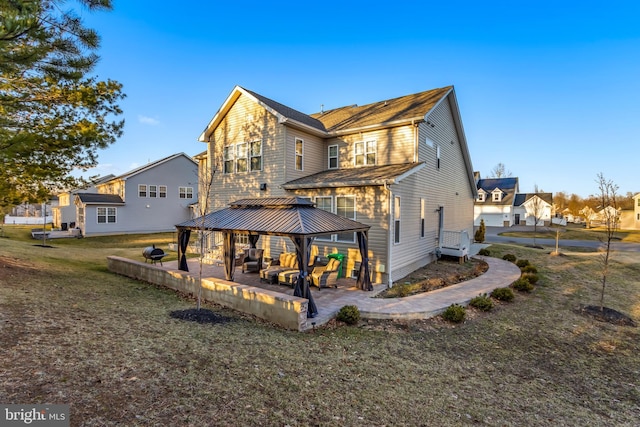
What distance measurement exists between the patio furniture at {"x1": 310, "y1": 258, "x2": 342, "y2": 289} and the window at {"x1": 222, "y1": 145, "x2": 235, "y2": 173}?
809 centimetres

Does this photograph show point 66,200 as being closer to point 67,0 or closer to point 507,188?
point 67,0

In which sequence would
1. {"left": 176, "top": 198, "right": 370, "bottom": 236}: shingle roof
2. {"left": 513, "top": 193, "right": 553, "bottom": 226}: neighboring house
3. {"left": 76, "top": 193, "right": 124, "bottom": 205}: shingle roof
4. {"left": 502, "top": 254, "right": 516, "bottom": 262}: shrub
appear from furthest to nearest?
{"left": 513, "top": 193, "right": 553, "bottom": 226}: neighboring house → {"left": 76, "top": 193, "right": 124, "bottom": 205}: shingle roof → {"left": 502, "top": 254, "right": 516, "bottom": 262}: shrub → {"left": 176, "top": 198, "right": 370, "bottom": 236}: shingle roof

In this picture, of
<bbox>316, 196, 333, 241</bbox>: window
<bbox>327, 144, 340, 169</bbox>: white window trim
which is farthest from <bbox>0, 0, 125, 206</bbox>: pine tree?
<bbox>327, 144, 340, 169</bbox>: white window trim

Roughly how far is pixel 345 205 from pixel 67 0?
31.7 ft

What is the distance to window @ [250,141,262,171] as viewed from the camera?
14.0 meters

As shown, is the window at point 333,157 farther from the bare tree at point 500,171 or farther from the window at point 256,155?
the bare tree at point 500,171

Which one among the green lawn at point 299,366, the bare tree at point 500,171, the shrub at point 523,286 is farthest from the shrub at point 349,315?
the bare tree at point 500,171

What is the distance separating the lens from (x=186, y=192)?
33.0 meters

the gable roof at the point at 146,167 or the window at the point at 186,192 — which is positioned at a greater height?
the gable roof at the point at 146,167

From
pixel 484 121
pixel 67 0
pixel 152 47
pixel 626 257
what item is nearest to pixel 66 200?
pixel 152 47

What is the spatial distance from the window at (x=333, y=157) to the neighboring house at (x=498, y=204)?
37689 mm

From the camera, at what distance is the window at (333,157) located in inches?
582

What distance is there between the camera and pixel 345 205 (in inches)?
466

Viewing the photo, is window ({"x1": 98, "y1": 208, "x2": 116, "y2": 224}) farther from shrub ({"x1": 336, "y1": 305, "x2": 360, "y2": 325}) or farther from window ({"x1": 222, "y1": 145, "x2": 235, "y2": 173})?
shrub ({"x1": 336, "y1": 305, "x2": 360, "y2": 325})
